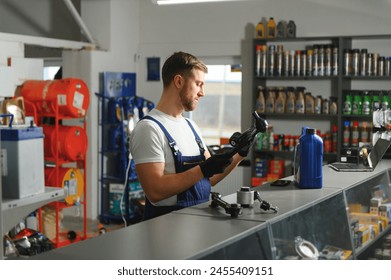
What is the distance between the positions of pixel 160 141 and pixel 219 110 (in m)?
6.93

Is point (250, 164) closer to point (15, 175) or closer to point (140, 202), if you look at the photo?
point (140, 202)

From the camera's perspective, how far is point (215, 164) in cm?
295

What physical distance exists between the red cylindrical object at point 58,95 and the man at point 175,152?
3.55 meters

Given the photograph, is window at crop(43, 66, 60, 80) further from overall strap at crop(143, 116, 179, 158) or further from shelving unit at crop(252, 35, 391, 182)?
overall strap at crop(143, 116, 179, 158)

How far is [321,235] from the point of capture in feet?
9.62

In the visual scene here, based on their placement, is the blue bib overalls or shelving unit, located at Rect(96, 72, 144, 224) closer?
the blue bib overalls

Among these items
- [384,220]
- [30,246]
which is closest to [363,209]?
[384,220]

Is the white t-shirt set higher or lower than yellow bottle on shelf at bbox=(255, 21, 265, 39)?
lower

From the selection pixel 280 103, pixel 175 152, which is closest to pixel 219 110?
pixel 280 103

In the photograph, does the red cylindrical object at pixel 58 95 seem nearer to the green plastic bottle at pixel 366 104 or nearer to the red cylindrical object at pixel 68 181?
the red cylindrical object at pixel 68 181

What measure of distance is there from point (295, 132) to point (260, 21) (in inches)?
62.6

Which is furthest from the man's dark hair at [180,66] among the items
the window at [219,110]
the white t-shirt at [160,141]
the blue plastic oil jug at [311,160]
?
the window at [219,110]

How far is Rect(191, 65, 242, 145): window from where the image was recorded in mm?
9633

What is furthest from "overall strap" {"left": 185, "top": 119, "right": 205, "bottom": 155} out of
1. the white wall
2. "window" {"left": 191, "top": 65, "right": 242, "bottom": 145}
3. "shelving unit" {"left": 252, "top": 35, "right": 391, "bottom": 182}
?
"window" {"left": 191, "top": 65, "right": 242, "bottom": 145}
